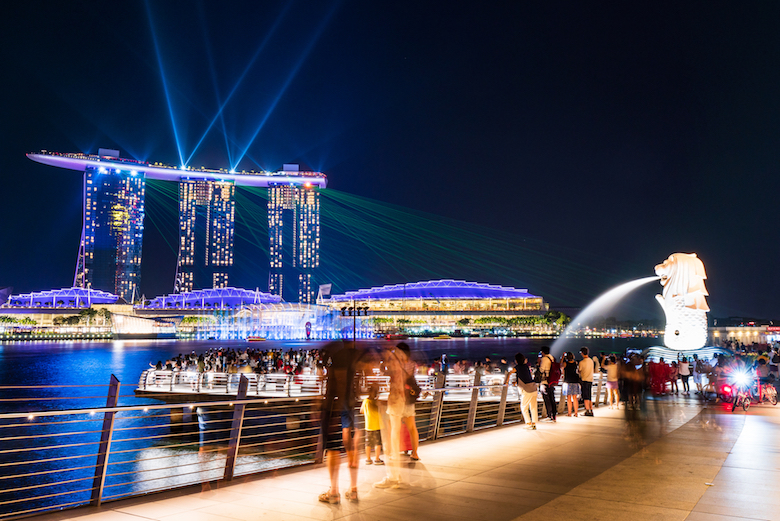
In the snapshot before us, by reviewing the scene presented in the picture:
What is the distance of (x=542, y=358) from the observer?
13859mm

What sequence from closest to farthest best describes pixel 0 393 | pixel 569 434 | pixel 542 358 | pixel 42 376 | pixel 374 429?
pixel 374 429
pixel 569 434
pixel 542 358
pixel 0 393
pixel 42 376

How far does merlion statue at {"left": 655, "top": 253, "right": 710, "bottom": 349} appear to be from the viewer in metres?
37.3

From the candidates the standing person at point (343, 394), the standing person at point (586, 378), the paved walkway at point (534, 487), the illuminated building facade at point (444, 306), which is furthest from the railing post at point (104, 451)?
the illuminated building facade at point (444, 306)

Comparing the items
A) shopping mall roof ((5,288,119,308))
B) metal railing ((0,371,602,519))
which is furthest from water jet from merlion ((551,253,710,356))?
shopping mall roof ((5,288,119,308))

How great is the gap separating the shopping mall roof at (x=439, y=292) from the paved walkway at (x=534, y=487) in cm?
16812

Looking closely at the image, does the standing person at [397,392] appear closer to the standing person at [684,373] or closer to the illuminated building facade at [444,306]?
the standing person at [684,373]

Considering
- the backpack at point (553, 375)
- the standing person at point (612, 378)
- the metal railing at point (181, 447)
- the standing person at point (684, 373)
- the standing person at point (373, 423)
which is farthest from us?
the standing person at point (684, 373)

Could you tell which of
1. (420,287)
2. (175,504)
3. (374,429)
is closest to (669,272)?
(374,429)

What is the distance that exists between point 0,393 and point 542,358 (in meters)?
36.7

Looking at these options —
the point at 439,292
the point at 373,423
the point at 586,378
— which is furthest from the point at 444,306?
the point at 373,423

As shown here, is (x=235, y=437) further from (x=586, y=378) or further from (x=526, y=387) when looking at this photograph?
(x=586, y=378)

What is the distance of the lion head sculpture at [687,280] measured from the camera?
1465 inches

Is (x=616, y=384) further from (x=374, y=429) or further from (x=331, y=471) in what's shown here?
(x=331, y=471)

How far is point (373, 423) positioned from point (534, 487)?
262 cm
